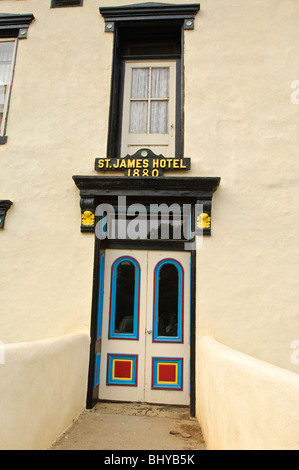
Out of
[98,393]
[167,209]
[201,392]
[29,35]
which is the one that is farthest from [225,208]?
[29,35]

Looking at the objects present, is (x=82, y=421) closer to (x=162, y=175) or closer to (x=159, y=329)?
(x=159, y=329)

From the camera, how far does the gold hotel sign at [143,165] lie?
5.10 m

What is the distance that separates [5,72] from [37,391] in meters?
5.46

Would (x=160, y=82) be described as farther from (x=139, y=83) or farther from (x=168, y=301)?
(x=168, y=301)

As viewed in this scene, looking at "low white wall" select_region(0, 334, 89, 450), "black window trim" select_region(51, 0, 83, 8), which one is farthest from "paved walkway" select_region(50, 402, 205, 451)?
"black window trim" select_region(51, 0, 83, 8)

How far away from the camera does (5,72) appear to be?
5.97 meters

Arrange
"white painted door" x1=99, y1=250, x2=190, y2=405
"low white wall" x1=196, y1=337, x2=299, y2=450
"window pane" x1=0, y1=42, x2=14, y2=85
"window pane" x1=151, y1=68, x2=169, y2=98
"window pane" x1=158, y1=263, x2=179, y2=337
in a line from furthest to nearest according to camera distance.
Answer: "window pane" x1=0, y1=42, x2=14, y2=85 → "window pane" x1=151, y1=68, x2=169, y2=98 → "window pane" x1=158, y1=263, x2=179, y2=337 → "white painted door" x1=99, y1=250, x2=190, y2=405 → "low white wall" x1=196, y1=337, x2=299, y2=450

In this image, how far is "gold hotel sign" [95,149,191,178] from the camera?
5098 millimetres

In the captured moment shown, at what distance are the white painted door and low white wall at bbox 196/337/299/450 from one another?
4.15 ft

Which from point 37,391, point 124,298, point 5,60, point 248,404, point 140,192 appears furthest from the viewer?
point 5,60

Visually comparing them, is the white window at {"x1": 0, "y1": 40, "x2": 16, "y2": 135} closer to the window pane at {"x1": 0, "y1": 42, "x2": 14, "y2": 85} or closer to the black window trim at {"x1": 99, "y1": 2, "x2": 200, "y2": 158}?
the window pane at {"x1": 0, "y1": 42, "x2": 14, "y2": 85}

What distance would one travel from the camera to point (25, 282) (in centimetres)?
505

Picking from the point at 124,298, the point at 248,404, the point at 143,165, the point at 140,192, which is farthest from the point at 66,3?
the point at 248,404

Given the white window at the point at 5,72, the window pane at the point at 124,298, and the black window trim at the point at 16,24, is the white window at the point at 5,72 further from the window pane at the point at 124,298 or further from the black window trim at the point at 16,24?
the window pane at the point at 124,298
